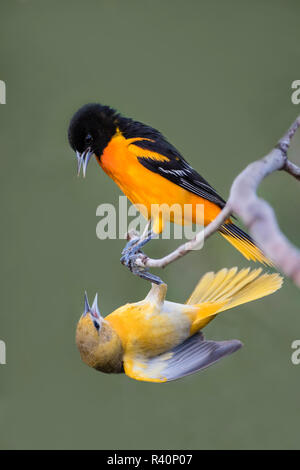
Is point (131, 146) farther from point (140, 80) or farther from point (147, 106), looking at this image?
point (140, 80)

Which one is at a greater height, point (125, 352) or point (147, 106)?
point (147, 106)

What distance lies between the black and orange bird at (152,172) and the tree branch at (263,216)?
0.43m

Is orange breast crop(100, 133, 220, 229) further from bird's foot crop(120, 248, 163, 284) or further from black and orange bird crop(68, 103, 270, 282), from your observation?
bird's foot crop(120, 248, 163, 284)

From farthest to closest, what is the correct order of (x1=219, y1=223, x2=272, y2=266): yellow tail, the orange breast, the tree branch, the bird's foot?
→ the orange breast, (x1=219, y1=223, x2=272, y2=266): yellow tail, the bird's foot, the tree branch

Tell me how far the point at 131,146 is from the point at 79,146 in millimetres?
206

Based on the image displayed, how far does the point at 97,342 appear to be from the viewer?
1798 mm

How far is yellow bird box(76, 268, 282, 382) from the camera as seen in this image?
1.70 metres

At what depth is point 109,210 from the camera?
149 cm

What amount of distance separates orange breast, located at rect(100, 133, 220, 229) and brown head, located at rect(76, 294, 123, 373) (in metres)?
0.36

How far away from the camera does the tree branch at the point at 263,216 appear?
2.66 ft

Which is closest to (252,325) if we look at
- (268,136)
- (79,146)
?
(268,136)

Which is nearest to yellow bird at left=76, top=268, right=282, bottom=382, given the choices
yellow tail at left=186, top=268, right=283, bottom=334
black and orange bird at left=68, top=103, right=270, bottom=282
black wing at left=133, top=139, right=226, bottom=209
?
yellow tail at left=186, top=268, right=283, bottom=334

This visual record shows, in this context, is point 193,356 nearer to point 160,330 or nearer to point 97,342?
point 160,330

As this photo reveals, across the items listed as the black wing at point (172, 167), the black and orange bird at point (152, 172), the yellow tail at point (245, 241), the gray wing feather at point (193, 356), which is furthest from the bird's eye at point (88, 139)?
the gray wing feather at point (193, 356)
